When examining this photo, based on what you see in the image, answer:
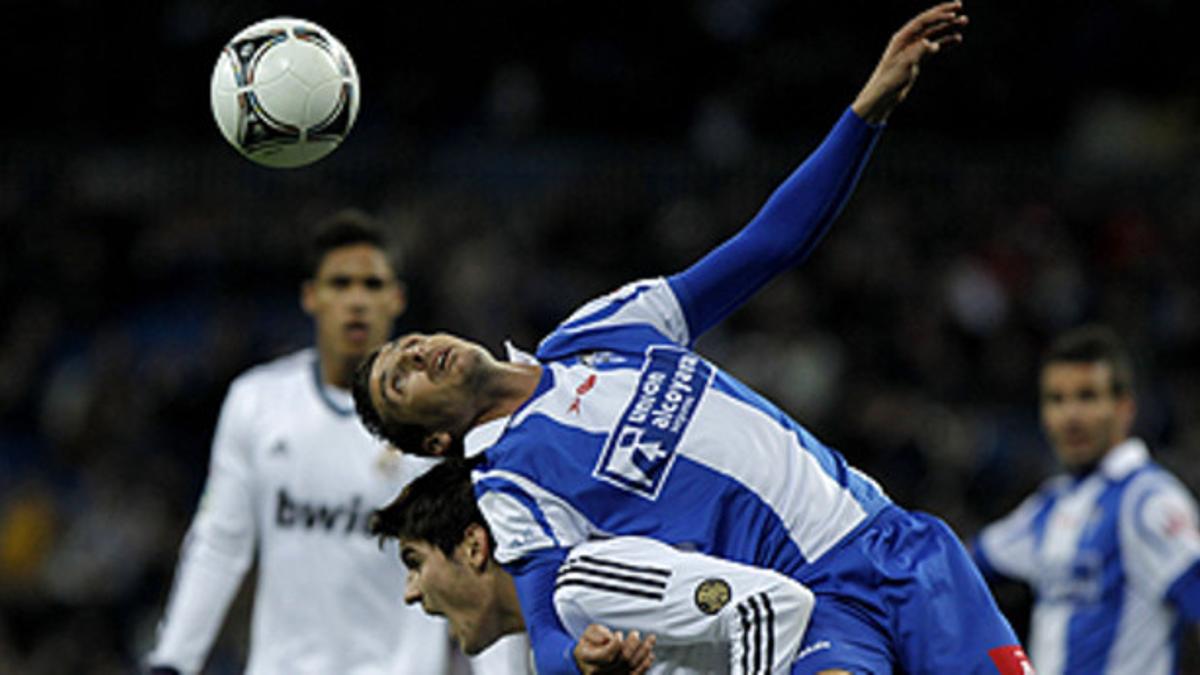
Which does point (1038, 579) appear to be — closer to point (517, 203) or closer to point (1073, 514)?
point (1073, 514)

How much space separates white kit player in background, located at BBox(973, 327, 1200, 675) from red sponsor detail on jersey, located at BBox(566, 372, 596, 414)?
335 centimetres

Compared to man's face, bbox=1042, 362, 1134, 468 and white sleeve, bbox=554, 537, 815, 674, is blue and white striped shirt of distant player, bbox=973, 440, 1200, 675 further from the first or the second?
white sleeve, bbox=554, 537, 815, 674

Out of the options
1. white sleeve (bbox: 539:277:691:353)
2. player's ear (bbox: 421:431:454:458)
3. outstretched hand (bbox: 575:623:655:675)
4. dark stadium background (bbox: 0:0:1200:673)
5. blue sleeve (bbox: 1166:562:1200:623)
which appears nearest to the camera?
outstretched hand (bbox: 575:623:655:675)

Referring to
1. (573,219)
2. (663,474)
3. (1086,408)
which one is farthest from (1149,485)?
(573,219)

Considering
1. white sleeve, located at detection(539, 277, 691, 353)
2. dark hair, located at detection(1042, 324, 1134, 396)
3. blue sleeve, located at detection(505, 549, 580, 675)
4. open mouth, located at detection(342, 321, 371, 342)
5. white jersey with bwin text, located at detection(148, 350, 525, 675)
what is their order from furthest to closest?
dark hair, located at detection(1042, 324, 1134, 396) < open mouth, located at detection(342, 321, 371, 342) < white jersey with bwin text, located at detection(148, 350, 525, 675) < white sleeve, located at detection(539, 277, 691, 353) < blue sleeve, located at detection(505, 549, 580, 675)

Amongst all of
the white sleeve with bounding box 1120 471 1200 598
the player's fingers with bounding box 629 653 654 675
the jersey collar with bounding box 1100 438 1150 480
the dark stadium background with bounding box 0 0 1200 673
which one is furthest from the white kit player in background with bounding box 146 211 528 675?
the dark stadium background with bounding box 0 0 1200 673

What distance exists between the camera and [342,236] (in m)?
7.20

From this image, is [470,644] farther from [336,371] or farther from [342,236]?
[342,236]

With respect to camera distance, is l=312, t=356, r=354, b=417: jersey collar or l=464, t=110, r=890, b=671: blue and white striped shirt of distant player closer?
l=464, t=110, r=890, b=671: blue and white striped shirt of distant player

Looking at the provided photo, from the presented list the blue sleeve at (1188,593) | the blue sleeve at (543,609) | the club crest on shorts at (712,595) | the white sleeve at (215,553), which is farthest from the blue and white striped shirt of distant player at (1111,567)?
the blue sleeve at (543,609)

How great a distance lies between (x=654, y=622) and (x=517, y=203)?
35.0ft

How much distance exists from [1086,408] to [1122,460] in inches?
10.5

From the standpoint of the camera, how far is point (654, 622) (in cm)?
439

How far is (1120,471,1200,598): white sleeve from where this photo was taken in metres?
7.23
